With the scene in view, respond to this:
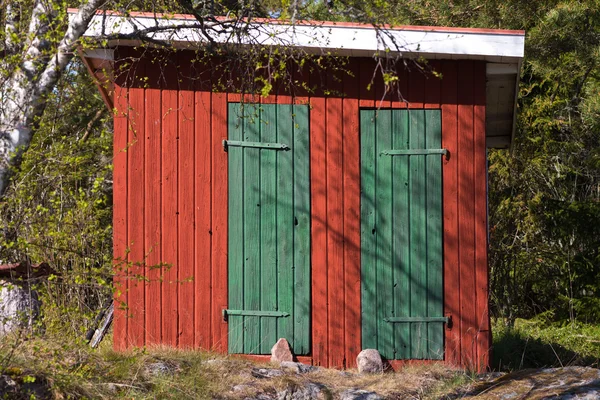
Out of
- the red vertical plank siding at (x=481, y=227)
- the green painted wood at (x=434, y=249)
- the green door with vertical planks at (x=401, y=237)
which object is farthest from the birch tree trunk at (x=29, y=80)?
the red vertical plank siding at (x=481, y=227)

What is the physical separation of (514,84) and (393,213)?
201 centimetres

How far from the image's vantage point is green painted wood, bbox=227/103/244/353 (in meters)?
7.71

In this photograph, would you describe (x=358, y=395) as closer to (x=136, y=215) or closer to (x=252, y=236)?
(x=252, y=236)

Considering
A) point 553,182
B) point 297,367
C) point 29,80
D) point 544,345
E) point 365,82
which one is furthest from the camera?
point 553,182

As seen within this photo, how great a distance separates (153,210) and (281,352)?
1.72m

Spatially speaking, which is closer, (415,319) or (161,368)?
(161,368)

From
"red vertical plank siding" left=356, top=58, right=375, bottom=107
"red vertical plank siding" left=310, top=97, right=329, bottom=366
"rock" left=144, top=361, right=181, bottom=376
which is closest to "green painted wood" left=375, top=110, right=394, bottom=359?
"red vertical plank siding" left=356, top=58, right=375, bottom=107

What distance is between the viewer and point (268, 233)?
777 cm

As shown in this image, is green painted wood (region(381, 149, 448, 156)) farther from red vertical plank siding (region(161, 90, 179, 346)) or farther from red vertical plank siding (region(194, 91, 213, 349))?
red vertical plank siding (region(161, 90, 179, 346))

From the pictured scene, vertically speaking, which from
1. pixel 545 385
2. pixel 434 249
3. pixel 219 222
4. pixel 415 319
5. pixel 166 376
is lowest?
pixel 545 385

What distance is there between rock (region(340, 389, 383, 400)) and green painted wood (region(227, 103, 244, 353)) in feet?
4.32

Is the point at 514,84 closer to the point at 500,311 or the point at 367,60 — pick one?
the point at 367,60

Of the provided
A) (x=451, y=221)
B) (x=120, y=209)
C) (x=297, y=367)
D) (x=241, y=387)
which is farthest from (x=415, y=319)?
(x=120, y=209)

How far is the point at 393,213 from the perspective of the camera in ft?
25.7
